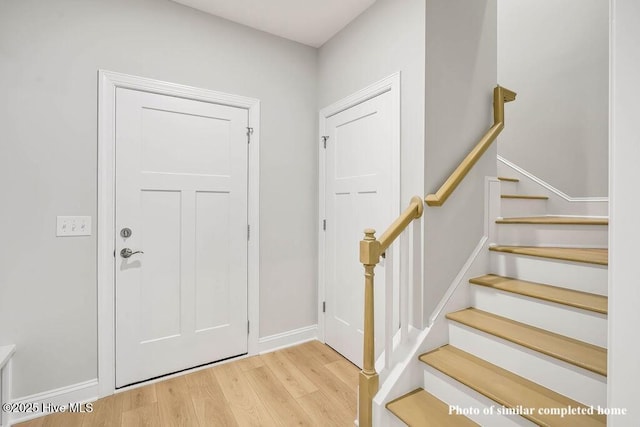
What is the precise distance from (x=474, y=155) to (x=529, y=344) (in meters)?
1.05

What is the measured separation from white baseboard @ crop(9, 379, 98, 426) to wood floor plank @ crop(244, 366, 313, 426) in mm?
969

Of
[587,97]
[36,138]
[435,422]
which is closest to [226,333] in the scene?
[435,422]

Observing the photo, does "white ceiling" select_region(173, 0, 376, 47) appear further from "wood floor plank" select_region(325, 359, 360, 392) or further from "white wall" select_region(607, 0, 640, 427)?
"wood floor plank" select_region(325, 359, 360, 392)

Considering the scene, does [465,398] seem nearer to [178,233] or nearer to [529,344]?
[529,344]

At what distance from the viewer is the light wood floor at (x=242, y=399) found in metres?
1.74

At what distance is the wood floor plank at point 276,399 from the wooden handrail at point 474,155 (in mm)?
1471

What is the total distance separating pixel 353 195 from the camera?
239 centimetres

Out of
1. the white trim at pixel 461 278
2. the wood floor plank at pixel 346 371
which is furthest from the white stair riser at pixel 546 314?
the wood floor plank at pixel 346 371

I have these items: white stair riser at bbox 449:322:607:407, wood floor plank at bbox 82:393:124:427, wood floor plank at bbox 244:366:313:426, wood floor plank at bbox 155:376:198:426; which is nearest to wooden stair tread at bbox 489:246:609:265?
white stair riser at bbox 449:322:607:407

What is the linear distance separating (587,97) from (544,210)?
3.08ft

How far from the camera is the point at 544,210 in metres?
2.57

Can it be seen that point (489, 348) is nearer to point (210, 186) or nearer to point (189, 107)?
point (210, 186)

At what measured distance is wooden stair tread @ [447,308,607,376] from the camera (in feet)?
4.06

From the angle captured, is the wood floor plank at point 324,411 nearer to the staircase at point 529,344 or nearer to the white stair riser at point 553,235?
the staircase at point 529,344
